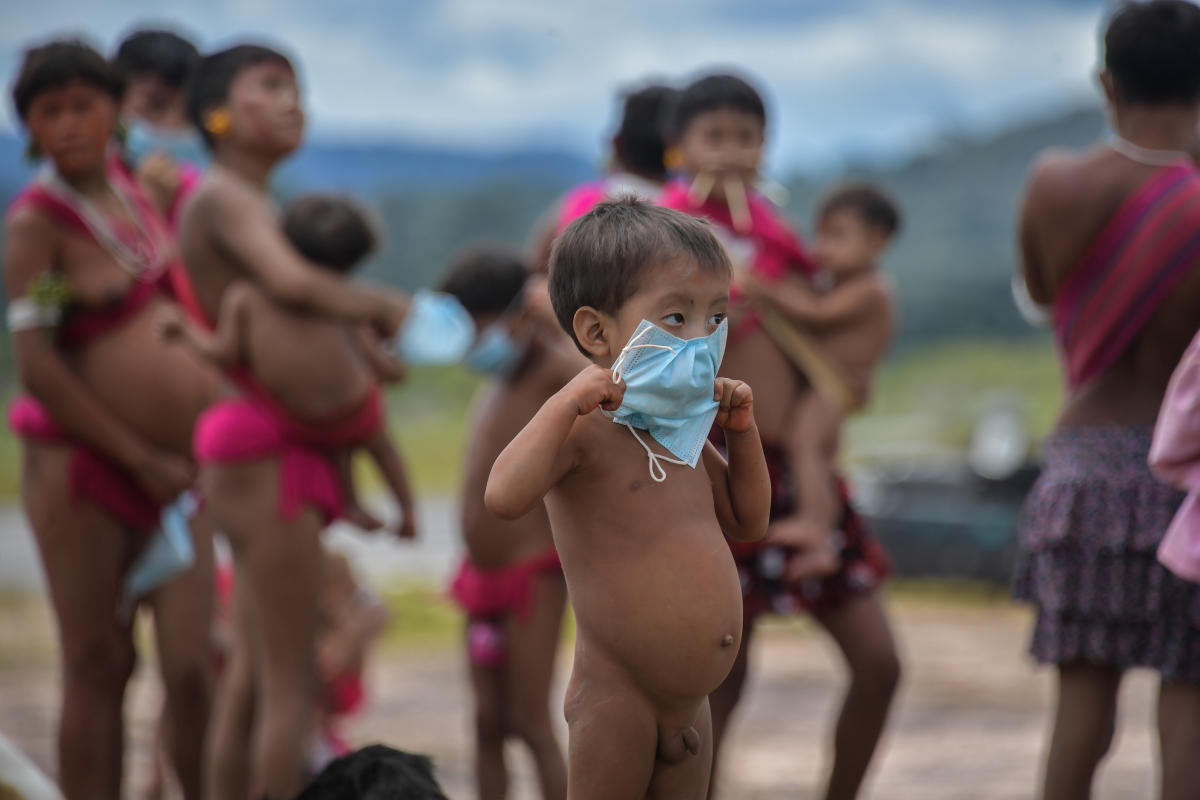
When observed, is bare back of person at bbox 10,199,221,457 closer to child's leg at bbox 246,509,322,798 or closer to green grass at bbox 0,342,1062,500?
child's leg at bbox 246,509,322,798

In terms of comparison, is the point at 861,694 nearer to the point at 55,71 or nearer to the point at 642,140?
the point at 642,140

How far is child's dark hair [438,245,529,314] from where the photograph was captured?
4258mm

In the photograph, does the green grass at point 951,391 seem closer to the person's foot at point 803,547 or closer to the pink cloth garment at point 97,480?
the person's foot at point 803,547

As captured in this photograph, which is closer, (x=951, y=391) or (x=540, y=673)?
(x=540, y=673)

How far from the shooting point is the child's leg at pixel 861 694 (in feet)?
12.4

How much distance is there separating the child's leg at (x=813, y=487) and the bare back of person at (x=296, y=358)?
1339 mm

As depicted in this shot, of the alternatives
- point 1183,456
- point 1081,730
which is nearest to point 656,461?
point 1183,456

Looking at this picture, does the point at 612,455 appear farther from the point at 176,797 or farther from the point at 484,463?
the point at 176,797

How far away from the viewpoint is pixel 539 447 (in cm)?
220

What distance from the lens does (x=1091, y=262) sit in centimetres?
333

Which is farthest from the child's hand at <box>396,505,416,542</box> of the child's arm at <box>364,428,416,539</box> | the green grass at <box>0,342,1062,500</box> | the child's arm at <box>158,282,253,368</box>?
the green grass at <box>0,342,1062,500</box>

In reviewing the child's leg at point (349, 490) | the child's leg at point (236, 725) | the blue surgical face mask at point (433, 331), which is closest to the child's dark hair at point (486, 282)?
the blue surgical face mask at point (433, 331)

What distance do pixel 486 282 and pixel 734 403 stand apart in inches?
81.9

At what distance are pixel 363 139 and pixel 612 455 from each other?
51.5 ft
